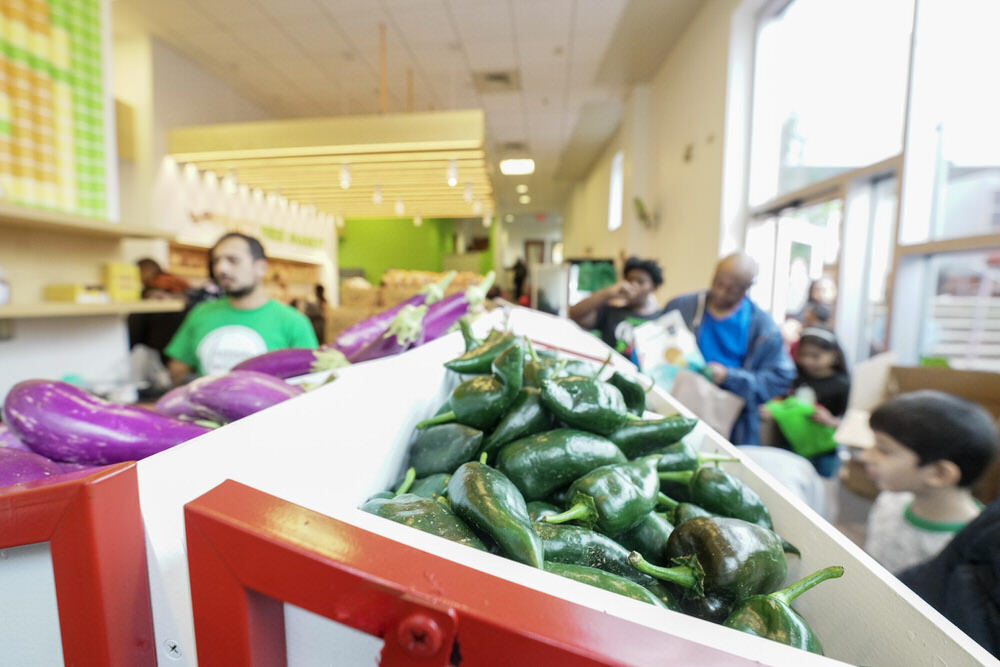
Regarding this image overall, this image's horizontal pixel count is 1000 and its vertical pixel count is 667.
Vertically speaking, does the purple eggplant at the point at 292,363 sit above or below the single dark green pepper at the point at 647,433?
above

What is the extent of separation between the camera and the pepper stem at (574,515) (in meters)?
0.51

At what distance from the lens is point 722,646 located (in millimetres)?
268

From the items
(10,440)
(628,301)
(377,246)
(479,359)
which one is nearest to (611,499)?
(479,359)

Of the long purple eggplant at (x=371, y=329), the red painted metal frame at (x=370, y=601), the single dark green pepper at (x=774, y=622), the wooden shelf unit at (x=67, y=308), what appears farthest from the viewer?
the wooden shelf unit at (x=67, y=308)

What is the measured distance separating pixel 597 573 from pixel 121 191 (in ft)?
19.5

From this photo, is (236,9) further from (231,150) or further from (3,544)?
(3,544)

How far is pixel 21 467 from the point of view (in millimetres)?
436

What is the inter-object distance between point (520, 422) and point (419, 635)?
0.42 m

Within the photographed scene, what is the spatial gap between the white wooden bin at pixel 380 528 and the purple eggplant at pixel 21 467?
144 mm

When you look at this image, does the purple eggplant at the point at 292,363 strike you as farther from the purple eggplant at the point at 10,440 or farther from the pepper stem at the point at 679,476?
the pepper stem at the point at 679,476

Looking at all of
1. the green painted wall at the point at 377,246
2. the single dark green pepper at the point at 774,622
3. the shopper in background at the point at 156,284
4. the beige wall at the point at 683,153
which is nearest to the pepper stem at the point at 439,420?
the single dark green pepper at the point at 774,622

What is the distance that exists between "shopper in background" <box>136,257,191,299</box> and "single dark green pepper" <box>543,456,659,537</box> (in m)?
3.50

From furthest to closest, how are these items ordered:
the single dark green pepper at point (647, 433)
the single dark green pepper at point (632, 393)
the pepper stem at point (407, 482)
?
the single dark green pepper at point (632, 393) < the single dark green pepper at point (647, 433) < the pepper stem at point (407, 482)

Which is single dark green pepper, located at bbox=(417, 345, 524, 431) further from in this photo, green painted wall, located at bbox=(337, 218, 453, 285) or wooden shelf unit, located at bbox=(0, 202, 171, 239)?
green painted wall, located at bbox=(337, 218, 453, 285)
